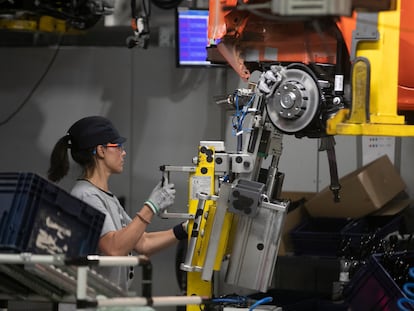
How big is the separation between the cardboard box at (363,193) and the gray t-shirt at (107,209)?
7.04 feet

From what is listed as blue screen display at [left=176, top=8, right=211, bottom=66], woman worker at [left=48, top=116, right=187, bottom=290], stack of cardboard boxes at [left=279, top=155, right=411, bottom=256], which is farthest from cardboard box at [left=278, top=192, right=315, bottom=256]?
woman worker at [left=48, top=116, right=187, bottom=290]

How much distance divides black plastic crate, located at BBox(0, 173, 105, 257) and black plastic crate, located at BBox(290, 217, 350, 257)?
2866 millimetres

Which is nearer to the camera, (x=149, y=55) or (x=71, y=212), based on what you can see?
(x=71, y=212)

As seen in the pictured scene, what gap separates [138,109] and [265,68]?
2.80 m

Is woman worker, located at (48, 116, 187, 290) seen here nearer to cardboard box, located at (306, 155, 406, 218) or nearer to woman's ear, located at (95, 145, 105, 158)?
woman's ear, located at (95, 145, 105, 158)

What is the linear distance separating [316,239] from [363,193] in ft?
1.50

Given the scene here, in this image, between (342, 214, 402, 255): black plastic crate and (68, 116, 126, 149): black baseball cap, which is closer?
(68, 116, 126, 149): black baseball cap

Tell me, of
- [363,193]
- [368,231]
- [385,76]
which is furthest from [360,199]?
[385,76]

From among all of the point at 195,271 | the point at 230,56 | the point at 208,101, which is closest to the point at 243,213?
the point at 195,271

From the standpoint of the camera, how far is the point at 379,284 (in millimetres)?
4488

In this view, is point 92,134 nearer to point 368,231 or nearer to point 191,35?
point 191,35

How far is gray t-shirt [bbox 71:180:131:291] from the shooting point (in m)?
4.28

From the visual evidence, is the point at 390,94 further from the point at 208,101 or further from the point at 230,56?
the point at 208,101

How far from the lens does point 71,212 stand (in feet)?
11.1
